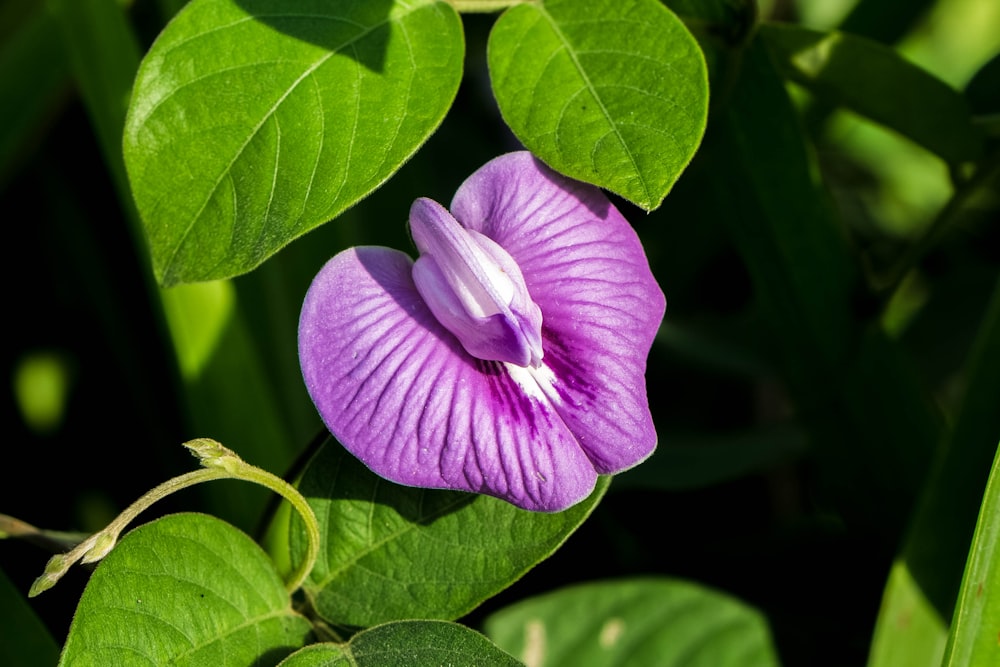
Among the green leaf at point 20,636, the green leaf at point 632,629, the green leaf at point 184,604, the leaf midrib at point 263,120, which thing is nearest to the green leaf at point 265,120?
the leaf midrib at point 263,120

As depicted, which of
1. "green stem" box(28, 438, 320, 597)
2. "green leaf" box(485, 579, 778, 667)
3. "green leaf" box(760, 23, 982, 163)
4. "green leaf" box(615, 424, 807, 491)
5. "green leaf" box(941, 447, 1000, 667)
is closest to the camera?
"green stem" box(28, 438, 320, 597)

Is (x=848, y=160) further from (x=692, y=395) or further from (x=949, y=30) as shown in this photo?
(x=692, y=395)

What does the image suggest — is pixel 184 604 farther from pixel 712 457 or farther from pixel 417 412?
pixel 712 457

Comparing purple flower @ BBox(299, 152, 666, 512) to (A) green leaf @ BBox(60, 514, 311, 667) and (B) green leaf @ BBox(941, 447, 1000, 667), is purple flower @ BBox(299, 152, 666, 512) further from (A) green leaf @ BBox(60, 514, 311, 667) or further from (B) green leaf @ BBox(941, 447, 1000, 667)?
(B) green leaf @ BBox(941, 447, 1000, 667)

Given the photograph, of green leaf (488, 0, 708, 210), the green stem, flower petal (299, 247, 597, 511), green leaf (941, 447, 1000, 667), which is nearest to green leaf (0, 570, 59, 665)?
the green stem

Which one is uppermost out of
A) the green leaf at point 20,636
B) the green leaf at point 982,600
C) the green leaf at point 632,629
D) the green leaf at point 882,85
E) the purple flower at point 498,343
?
the green leaf at point 882,85

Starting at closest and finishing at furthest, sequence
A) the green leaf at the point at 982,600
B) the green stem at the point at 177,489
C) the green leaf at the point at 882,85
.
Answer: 1. the green stem at the point at 177,489
2. the green leaf at the point at 982,600
3. the green leaf at the point at 882,85

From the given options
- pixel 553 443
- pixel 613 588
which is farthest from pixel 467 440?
pixel 613 588

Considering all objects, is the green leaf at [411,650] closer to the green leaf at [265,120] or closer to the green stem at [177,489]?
the green stem at [177,489]
